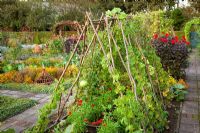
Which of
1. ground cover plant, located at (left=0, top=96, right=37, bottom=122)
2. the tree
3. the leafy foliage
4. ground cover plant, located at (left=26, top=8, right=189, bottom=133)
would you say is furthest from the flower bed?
the tree

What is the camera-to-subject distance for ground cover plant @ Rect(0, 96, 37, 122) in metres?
4.65

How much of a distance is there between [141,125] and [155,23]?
6263mm

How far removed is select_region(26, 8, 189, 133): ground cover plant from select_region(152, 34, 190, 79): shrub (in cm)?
196

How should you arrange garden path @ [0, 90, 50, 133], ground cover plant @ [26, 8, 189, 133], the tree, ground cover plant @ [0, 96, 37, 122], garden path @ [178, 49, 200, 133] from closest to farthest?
1. ground cover plant @ [26, 8, 189, 133]
2. garden path @ [178, 49, 200, 133]
3. garden path @ [0, 90, 50, 133]
4. ground cover plant @ [0, 96, 37, 122]
5. the tree

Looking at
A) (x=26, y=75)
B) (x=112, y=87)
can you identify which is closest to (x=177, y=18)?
(x=26, y=75)

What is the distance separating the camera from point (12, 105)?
16.4ft

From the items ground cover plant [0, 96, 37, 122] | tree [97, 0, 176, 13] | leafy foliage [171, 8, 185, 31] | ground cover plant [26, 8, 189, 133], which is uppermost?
tree [97, 0, 176, 13]

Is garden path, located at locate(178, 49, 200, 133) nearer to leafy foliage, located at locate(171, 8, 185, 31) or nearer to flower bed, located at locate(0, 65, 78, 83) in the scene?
flower bed, located at locate(0, 65, 78, 83)

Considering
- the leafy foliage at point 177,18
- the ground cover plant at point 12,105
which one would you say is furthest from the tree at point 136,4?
the ground cover plant at point 12,105

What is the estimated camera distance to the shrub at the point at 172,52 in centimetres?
646

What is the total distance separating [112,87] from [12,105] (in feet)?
6.45

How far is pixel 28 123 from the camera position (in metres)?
4.27

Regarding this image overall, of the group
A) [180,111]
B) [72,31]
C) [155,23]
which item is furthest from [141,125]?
[72,31]

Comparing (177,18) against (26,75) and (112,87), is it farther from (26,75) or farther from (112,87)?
(112,87)
